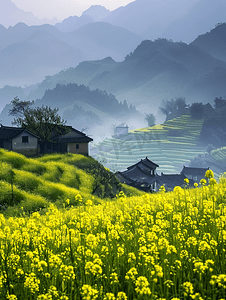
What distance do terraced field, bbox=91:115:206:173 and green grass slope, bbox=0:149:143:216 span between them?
4631 inches

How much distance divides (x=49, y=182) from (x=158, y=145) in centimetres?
14790

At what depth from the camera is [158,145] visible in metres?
166

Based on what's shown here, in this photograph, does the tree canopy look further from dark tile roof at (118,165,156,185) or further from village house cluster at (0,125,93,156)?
dark tile roof at (118,165,156,185)

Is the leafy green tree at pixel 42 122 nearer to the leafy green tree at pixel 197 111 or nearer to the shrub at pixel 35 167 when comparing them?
the shrub at pixel 35 167

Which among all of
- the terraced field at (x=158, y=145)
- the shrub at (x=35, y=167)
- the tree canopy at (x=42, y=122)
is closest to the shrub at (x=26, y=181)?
the shrub at (x=35, y=167)

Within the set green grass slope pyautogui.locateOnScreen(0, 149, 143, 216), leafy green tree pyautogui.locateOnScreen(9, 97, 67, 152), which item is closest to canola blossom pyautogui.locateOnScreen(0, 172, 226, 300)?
green grass slope pyautogui.locateOnScreen(0, 149, 143, 216)

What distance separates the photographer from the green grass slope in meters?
18.3

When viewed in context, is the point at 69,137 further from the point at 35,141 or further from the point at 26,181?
the point at 26,181

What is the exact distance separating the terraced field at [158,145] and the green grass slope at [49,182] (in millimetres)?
117626

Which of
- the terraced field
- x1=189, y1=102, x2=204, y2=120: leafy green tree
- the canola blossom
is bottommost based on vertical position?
the canola blossom

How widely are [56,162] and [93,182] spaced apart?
4083mm

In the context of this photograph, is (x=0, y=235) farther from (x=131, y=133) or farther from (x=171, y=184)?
(x=131, y=133)

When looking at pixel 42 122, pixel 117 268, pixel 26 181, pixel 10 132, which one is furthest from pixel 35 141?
pixel 117 268

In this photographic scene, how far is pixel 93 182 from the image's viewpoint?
24.5 metres
